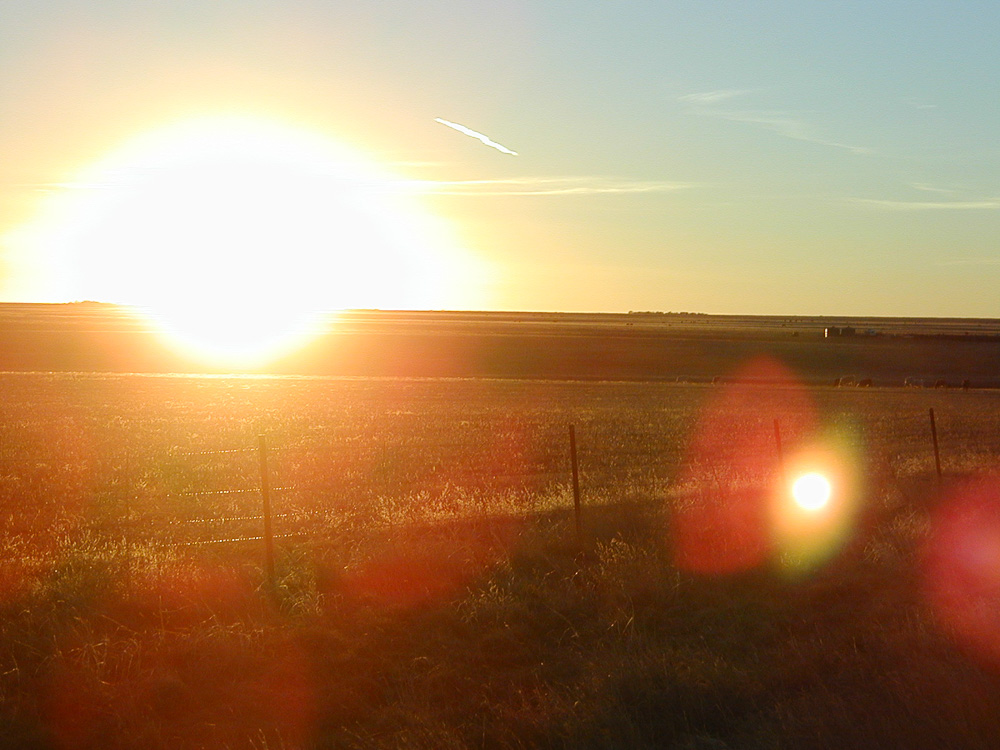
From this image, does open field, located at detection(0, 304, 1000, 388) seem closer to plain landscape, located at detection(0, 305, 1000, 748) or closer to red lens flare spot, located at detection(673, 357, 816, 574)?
red lens flare spot, located at detection(673, 357, 816, 574)

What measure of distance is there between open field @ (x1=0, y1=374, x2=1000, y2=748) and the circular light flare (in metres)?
0.45

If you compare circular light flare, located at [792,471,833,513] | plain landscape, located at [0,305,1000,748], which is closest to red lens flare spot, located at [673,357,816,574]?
plain landscape, located at [0,305,1000,748]

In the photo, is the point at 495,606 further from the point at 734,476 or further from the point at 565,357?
the point at 565,357

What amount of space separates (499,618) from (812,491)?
309 inches

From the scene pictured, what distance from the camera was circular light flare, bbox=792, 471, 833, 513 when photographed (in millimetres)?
14258

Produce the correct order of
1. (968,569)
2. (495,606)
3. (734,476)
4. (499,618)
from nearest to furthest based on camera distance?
1. (499,618)
2. (495,606)
3. (968,569)
4. (734,476)

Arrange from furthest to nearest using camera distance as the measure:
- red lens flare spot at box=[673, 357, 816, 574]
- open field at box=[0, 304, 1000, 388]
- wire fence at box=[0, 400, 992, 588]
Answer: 1. open field at box=[0, 304, 1000, 388]
2. wire fence at box=[0, 400, 992, 588]
3. red lens flare spot at box=[673, 357, 816, 574]

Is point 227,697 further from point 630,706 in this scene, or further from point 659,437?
point 659,437

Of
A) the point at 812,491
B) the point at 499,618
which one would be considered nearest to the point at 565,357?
the point at 812,491

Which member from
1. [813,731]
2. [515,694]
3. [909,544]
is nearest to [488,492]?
[909,544]

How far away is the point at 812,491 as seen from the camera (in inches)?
621

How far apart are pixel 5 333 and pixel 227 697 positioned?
105 metres

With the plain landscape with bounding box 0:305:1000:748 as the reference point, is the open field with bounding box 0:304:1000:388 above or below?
above

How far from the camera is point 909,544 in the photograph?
1124 centimetres
